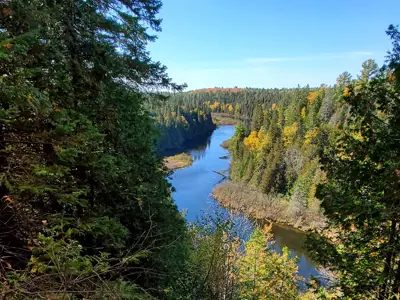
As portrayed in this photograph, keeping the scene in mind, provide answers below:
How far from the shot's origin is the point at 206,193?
1428 inches

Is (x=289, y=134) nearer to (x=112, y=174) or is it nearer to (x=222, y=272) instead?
(x=222, y=272)

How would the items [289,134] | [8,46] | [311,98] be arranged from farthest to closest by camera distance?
[311,98] < [289,134] < [8,46]

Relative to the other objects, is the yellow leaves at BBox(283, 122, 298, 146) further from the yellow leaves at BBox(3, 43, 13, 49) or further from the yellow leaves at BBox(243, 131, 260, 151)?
the yellow leaves at BBox(3, 43, 13, 49)

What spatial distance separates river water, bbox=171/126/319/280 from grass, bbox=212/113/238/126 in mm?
42066

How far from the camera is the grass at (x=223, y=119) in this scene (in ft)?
386

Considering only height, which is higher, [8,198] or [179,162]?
[8,198]

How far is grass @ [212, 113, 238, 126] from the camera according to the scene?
11769 centimetres

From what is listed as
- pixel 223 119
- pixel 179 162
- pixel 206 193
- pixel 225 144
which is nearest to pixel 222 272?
pixel 206 193

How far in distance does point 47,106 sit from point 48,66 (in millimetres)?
1075

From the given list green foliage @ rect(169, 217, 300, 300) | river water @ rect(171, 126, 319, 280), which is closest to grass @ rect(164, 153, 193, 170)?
river water @ rect(171, 126, 319, 280)

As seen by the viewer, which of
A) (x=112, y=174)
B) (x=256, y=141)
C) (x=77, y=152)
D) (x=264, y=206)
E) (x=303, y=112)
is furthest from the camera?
(x=303, y=112)

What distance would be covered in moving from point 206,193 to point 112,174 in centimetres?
3284

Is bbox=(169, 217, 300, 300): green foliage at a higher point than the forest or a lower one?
lower

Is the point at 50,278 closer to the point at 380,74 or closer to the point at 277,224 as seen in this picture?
the point at 380,74
